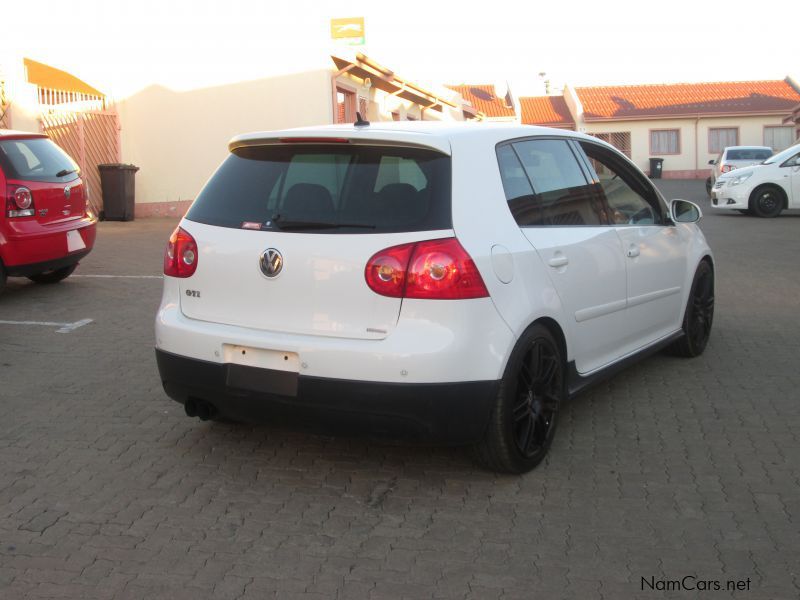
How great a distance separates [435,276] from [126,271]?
7.82 meters

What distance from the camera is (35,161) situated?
8602 millimetres

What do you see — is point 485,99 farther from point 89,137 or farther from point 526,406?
point 526,406

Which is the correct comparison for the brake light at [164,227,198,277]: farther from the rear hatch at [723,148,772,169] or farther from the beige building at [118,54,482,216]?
the rear hatch at [723,148,772,169]

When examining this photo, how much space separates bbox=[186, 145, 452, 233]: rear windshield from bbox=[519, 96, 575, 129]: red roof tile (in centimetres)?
4884

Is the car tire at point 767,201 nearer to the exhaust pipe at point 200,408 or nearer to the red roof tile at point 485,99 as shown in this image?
the exhaust pipe at point 200,408

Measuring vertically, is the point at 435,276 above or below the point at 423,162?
below

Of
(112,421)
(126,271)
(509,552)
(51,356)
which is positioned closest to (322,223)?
(509,552)

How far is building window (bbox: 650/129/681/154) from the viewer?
4928cm

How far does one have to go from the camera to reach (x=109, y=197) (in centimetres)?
1778

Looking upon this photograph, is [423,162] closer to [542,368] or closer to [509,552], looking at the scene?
[542,368]

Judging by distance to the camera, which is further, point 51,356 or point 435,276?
point 51,356

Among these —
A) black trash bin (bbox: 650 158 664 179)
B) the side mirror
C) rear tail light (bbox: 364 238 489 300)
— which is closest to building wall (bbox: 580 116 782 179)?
black trash bin (bbox: 650 158 664 179)

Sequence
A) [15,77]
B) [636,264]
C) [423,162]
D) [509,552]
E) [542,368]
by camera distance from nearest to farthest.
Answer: [509,552] < [423,162] < [542,368] < [636,264] < [15,77]

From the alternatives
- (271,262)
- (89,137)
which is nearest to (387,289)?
(271,262)
